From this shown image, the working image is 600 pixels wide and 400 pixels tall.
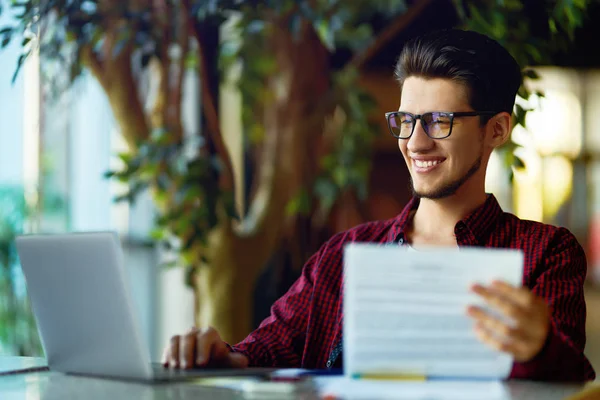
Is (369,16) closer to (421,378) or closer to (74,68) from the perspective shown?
(74,68)

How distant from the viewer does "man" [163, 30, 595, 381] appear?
5.31ft

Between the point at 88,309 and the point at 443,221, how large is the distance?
2.59 ft

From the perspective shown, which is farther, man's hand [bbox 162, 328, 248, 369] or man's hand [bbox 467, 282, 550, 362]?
man's hand [bbox 162, 328, 248, 369]

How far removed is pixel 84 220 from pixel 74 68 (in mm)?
2116

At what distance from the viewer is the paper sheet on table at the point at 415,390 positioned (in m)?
1.22

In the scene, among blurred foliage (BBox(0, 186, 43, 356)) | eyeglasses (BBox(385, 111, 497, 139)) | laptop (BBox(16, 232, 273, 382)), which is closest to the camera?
laptop (BBox(16, 232, 273, 382))

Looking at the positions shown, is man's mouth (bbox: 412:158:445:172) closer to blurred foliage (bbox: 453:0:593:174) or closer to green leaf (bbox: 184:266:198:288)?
blurred foliage (bbox: 453:0:593:174)

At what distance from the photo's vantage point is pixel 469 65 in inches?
67.1

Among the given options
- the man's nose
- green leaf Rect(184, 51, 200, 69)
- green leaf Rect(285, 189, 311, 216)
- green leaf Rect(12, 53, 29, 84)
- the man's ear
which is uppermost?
green leaf Rect(184, 51, 200, 69)

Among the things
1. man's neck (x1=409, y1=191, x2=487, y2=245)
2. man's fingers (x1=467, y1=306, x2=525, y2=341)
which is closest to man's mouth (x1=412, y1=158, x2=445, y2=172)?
man's neck (x1=409, y1=191, x2=487, y2=245)

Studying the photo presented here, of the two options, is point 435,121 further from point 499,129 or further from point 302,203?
point 302,203

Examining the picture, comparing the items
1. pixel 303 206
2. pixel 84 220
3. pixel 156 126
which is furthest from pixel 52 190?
pixel 303 206

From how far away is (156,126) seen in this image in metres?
3.04

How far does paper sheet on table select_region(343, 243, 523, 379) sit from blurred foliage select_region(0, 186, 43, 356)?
2.95 metres
